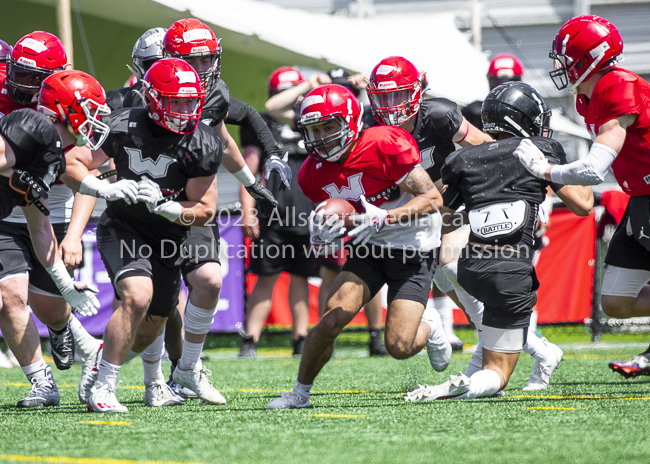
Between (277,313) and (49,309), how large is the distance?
3.60 meters

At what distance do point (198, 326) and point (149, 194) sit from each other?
0.88 meters

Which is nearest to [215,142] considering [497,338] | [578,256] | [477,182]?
[477,182]

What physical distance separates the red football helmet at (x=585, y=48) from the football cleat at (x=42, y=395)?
123 inches

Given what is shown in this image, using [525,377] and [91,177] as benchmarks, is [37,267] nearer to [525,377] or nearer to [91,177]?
[91,177]

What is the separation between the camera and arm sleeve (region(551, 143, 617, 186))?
12.6 ft

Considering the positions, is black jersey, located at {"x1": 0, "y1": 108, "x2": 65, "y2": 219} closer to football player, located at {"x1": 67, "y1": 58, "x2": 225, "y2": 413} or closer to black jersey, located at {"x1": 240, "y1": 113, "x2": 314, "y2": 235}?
football player, located at {"x1": 67, "y1": 58, "x2": 225, "y2": 413}

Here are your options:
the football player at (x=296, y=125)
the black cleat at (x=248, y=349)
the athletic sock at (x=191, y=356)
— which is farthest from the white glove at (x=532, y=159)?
the black cleat at (x=248, y=349)

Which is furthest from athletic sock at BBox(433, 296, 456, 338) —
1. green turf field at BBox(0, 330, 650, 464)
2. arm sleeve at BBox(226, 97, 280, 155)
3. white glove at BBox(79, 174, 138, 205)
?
white glove at BBox(79, 174, 138, 205)

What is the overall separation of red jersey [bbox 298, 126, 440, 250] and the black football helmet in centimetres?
41

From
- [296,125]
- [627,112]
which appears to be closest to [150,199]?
[627,112]

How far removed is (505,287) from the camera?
13.0ft

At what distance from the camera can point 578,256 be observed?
27.2 ft

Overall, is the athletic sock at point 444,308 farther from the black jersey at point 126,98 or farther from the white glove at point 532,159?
the black jersey at point 126,98

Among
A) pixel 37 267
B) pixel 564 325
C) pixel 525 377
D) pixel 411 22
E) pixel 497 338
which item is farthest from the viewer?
pixel 411 22
